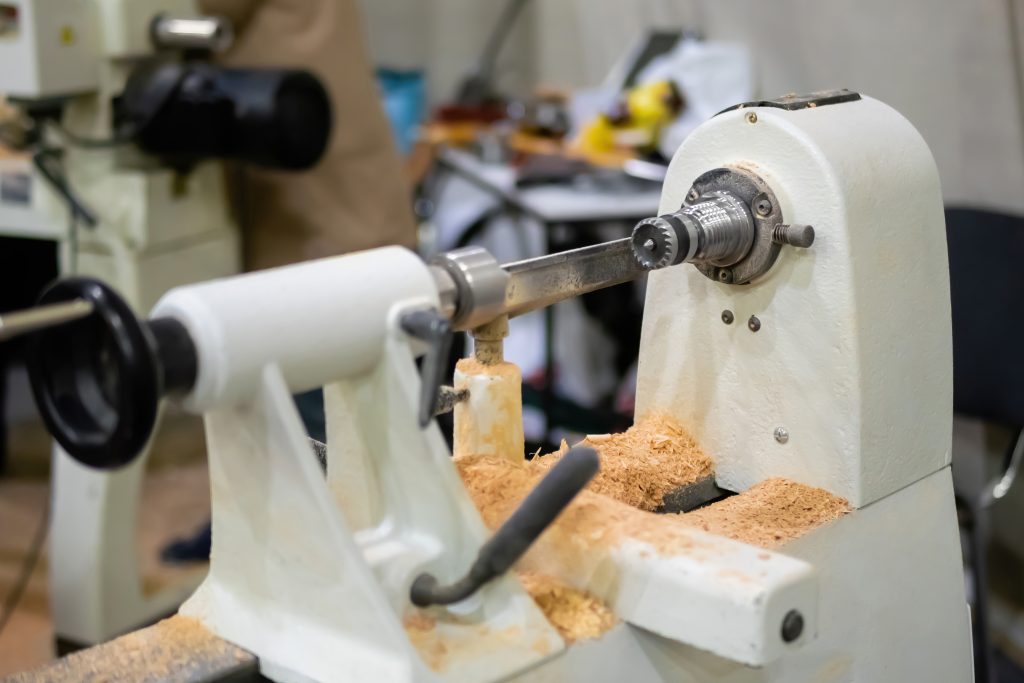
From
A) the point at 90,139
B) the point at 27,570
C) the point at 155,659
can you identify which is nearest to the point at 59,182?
the point at 90,139

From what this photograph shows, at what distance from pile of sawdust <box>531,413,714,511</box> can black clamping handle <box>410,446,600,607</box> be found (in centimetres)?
16

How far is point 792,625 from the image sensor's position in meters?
0.65

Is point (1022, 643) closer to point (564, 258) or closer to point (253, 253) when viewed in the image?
point (253, 253)

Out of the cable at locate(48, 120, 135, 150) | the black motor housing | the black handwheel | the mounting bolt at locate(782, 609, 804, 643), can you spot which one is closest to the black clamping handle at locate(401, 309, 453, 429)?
the black handwheel

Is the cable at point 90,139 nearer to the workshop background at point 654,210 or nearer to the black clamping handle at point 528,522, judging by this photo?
the workshop background at point 654,210

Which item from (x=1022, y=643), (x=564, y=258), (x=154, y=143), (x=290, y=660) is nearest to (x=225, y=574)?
(x=290, y=660)

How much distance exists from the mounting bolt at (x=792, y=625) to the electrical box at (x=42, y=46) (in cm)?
135

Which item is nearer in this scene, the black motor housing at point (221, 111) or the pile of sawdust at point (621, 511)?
the pile of sawdust at point (621, 511)

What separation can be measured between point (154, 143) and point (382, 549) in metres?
1.21

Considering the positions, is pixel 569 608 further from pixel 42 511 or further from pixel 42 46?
pixel 42 511

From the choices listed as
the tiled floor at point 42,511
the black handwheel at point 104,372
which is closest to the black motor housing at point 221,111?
the tiled floor at point 42,511

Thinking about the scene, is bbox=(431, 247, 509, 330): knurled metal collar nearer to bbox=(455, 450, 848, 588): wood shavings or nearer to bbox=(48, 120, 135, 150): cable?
bbox=(455, 450, 848, 588): wood shavings

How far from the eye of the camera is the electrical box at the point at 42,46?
162 centimetres

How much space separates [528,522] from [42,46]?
127cm
